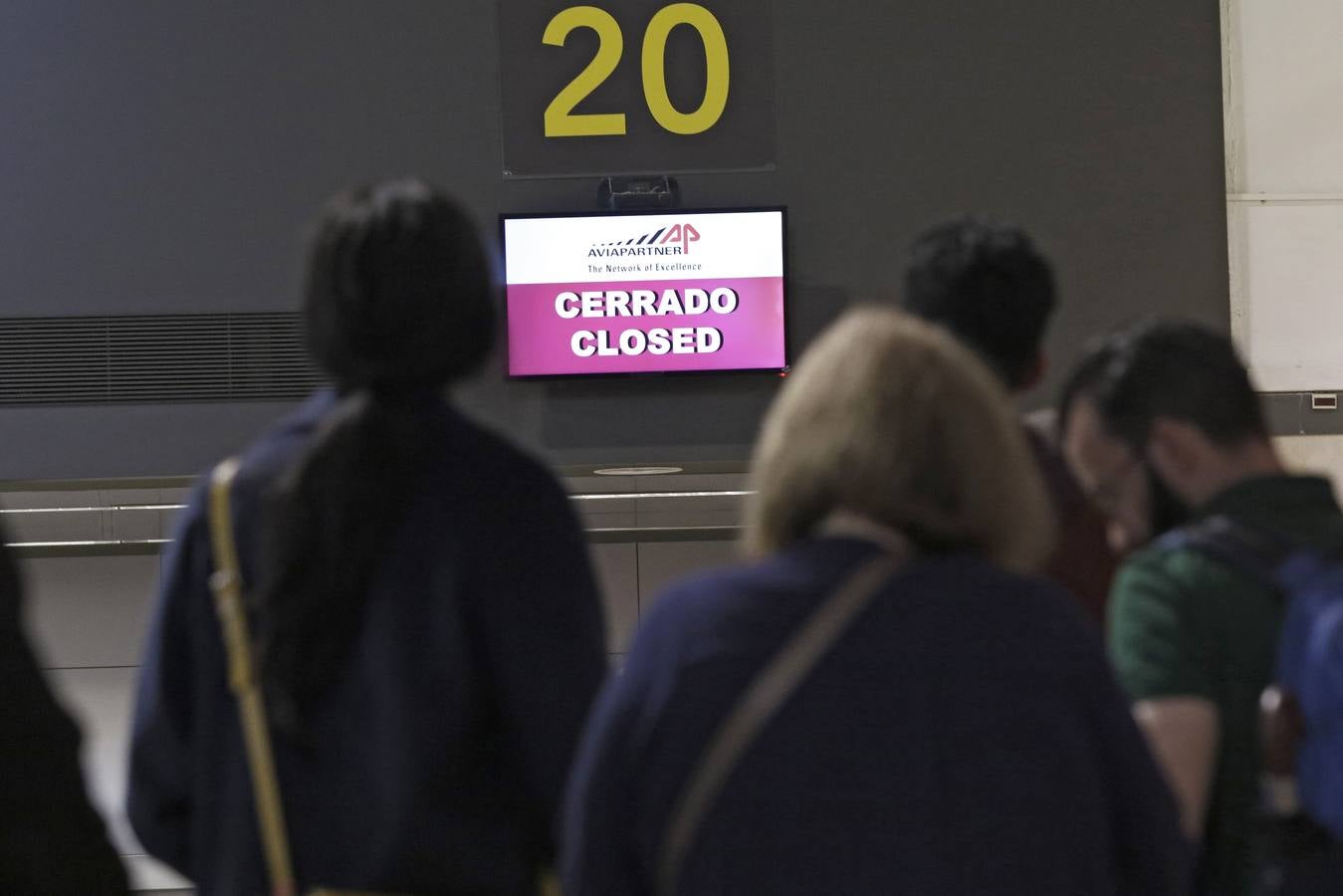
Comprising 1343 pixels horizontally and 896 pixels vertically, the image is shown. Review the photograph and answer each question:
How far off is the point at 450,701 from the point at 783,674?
411 millimetres

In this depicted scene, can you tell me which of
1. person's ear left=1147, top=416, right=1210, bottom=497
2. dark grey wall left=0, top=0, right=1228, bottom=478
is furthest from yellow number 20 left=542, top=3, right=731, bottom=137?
person's ear left=1147, top=416, right=1210, bottom=497

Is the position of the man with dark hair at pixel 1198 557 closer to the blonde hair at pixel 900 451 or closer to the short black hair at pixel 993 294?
the short black hair at pixel 993 294

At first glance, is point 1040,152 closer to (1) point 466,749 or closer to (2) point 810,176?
(2) point 810,176

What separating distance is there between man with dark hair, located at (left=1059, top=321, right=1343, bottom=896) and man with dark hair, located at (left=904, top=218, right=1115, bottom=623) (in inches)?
5.2

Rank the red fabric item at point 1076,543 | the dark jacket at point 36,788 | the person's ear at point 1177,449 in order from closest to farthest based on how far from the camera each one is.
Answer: the dark jacket at point 36,788 → the person's ear at point 1177,449 → the red fabric item at point 1076,543

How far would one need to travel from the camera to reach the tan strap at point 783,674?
1.12m

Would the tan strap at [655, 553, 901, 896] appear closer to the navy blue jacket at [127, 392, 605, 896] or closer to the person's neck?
the person's neck

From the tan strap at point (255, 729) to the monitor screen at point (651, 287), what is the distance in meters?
4.45

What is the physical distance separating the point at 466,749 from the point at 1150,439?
843mm

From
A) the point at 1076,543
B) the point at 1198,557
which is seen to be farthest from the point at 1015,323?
the point at 1198,557

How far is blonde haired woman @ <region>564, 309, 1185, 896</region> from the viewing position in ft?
3.69

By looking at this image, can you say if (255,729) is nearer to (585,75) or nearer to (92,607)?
(585,75)

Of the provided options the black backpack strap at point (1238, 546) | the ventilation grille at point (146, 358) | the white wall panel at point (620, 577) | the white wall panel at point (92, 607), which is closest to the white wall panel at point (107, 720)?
the white wall panel at point (92, 607)

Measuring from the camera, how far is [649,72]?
594cm
